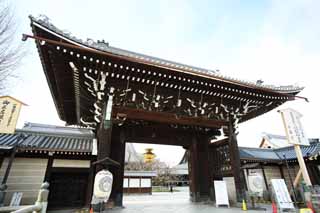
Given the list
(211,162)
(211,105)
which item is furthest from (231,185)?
(211,105)

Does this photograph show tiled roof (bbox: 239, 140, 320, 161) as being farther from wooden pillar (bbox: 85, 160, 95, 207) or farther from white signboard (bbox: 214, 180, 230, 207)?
wooden pillar (bbox: 85, 160, 95, 207)

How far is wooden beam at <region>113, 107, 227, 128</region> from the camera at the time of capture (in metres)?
6.61

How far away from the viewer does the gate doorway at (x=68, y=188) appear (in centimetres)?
841

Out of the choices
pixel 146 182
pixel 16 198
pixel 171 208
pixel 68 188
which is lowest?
pixel 171 208

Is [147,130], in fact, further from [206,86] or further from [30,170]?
[30,170]

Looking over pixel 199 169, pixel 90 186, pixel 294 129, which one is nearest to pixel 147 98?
pixel 90 186

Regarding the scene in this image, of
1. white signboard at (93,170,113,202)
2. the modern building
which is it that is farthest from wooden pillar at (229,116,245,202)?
white signboard at (93,170,113,202)

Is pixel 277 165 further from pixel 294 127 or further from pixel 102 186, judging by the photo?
pixel 102 186

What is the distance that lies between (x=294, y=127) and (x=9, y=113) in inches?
458

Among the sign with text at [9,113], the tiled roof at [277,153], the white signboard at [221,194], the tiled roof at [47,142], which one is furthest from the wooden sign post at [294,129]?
the sign with text at [9,113]

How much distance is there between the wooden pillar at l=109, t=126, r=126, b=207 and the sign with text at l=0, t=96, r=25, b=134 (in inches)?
151

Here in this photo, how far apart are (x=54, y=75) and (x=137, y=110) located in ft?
10.0

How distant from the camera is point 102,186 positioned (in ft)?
16.3

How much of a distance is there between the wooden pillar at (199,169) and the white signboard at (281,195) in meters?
3.04
